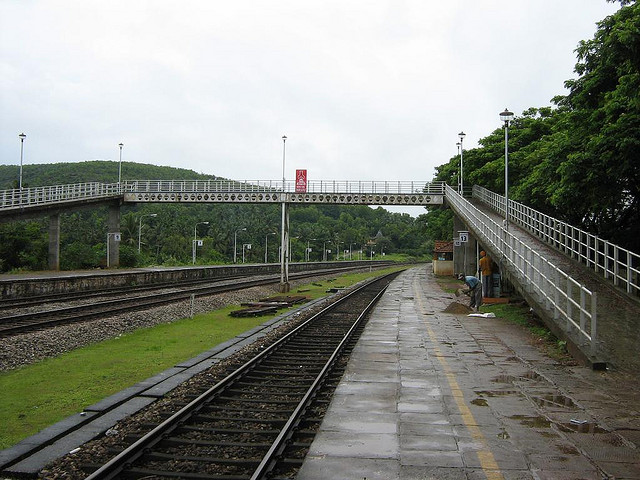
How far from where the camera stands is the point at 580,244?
19.8m

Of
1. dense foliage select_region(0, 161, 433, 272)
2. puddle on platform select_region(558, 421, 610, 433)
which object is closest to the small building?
dense foliage select_region(0, 161, 433, 272)

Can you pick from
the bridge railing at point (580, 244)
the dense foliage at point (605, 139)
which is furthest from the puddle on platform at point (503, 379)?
the dense foliage at point (605, 139)

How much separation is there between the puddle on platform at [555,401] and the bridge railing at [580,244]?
26.9 ft

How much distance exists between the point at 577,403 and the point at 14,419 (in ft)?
24.5

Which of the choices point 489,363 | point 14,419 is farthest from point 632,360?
point 14,419

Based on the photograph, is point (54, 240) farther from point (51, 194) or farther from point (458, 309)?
point (458, 309)

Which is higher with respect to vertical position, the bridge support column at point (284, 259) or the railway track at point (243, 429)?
the bridge support column at point (284, 259)

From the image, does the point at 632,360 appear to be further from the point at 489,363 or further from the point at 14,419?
the point at 14,419

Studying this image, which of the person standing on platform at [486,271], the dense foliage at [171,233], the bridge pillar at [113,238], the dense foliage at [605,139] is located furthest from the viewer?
the dense foliage at [171,233]

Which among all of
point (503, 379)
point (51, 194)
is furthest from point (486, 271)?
point (51, 194)

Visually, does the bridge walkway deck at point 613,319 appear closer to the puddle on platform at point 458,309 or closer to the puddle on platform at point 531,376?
the puddle on platform at point 531,376

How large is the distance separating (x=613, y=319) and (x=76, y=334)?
13308 mm

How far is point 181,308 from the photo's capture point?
21578 mm

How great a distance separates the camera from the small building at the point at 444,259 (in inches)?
2336
